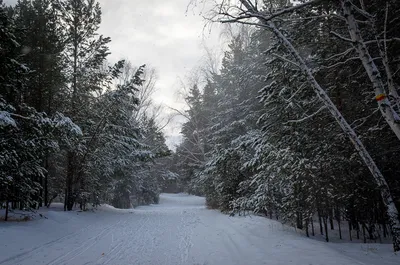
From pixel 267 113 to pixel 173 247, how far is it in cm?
598

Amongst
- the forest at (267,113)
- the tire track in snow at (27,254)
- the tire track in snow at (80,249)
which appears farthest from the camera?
the forest at (267,113)

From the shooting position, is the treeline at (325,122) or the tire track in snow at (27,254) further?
the treeline at (325,122)

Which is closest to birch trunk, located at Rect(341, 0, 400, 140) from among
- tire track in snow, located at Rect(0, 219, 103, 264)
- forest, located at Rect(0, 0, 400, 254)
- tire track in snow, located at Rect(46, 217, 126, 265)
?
forest, located at Rect(0, 0, 400, 254)

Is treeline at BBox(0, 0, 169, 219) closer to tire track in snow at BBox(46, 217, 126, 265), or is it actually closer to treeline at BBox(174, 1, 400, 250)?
tire track in snow at BBox(46, 217, 126, 265)

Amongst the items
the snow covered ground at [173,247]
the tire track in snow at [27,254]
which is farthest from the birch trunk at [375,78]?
the tire track in snow at [27,254]

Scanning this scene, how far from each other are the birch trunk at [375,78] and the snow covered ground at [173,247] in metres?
2.97

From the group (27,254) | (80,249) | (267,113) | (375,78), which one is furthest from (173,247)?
(375,78)

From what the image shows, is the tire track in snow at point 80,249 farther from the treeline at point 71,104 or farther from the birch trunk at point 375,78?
the birch trunk at point 375,78

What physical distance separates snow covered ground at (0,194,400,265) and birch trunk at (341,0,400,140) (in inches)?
117

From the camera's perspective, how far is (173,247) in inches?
292

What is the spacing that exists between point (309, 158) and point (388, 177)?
231 centimetres

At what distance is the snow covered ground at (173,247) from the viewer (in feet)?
19.4

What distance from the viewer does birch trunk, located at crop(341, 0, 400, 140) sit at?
535cm

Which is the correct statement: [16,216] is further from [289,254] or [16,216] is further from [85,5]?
[85,5]
